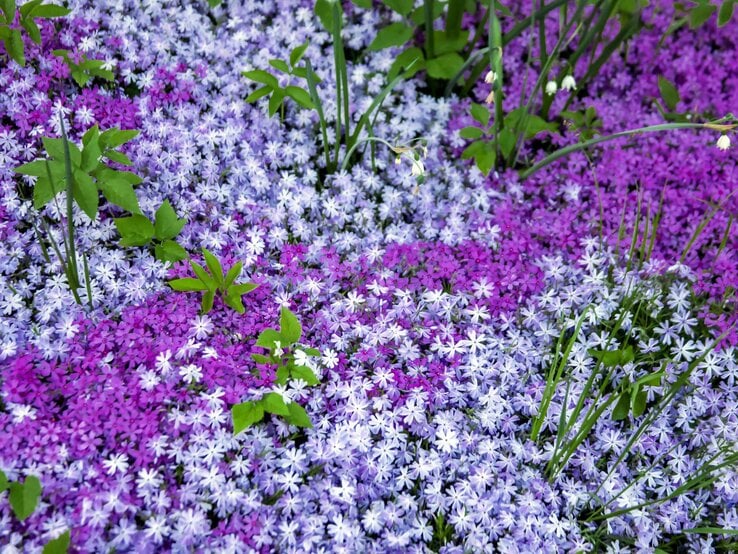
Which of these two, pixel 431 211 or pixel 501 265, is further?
pixel 431 211

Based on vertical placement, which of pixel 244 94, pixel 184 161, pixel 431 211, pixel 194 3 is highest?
pixel 194 3

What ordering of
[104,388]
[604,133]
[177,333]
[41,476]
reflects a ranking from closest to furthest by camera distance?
[41,476], [104,388], [177,333], [604,133]

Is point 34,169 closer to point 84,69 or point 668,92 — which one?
point 84,69

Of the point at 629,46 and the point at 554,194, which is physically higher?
the point at 629,46

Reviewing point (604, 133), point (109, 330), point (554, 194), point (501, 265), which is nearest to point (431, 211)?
point (501, 265)

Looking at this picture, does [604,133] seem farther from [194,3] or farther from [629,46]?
[194,3]

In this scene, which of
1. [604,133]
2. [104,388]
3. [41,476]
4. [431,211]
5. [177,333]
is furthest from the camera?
[604,133]
